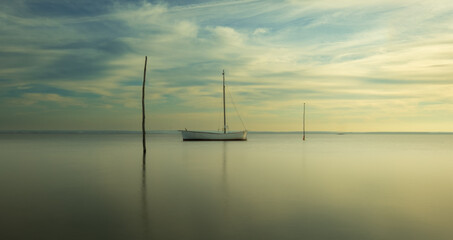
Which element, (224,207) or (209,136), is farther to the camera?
(209,136)

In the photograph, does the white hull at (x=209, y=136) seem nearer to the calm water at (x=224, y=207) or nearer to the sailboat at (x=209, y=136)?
Result: the sailboat at (x=209, y=136)

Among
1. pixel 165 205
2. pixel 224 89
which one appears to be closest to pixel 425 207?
pixel 165 205

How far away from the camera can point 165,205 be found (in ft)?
39.1

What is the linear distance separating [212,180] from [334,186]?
5756mm

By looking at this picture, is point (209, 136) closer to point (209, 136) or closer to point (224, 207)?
point (209, 136)

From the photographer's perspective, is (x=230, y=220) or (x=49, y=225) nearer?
Answer: (x=49, y=225)

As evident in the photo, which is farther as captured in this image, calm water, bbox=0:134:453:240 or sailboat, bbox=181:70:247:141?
sailboat, bbox=181:70:247:141

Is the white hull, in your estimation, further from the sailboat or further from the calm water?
the calm water

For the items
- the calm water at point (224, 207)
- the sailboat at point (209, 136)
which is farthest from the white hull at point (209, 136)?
the calm water at point (224, 207)

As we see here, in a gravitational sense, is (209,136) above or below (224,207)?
below

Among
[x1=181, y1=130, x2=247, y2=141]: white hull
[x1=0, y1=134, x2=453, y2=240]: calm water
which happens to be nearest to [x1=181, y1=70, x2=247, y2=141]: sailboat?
[x1=181, y1=130, x2=247, y2=141]: white hull

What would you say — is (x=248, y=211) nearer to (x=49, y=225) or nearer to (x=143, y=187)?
(x=49, y=225)

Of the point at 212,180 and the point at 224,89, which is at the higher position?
the point at 224,89

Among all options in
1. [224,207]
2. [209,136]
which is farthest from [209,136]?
[224,207]
